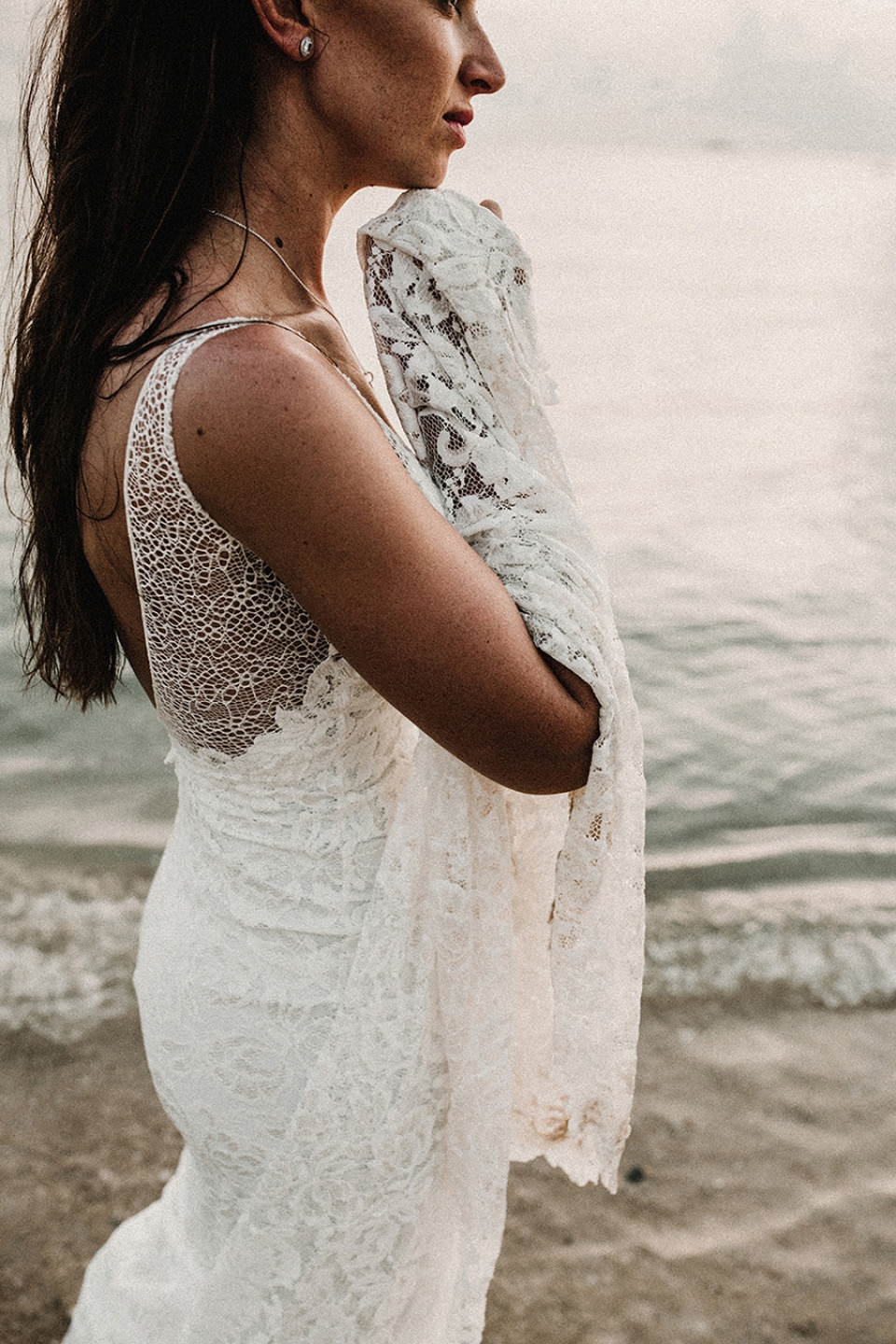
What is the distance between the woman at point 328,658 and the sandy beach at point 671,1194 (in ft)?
4.18

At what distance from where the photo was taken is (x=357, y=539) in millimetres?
1011

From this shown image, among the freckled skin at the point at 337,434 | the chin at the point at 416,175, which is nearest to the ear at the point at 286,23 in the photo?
the freckled skin at the point at 337,434

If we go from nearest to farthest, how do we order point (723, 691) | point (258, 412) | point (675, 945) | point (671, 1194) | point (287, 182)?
point (258, 412) < point (287, 182) < point (671, 1194) < point (675, 945) < point (723, 691)

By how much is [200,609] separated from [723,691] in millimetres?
5076

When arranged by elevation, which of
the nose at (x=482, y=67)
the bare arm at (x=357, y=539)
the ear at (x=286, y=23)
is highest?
the ear at (x=286, y=23)

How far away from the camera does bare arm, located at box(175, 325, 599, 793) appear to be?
985 mm

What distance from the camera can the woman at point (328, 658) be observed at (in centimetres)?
110

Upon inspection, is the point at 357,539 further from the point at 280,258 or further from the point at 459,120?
the point at 459,120

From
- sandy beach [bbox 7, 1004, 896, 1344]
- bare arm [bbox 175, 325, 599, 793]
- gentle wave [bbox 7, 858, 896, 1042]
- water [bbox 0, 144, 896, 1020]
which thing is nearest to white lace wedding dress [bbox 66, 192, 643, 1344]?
bare arm [bbox 175, 325, 599, 793]

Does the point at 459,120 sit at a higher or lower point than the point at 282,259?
higher

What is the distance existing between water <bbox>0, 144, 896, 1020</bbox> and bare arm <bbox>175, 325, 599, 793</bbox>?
2.83 meters

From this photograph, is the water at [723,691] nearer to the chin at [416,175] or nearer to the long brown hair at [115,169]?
the long brown hair at [115,169]

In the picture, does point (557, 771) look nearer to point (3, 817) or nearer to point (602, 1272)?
point (602, 1272)

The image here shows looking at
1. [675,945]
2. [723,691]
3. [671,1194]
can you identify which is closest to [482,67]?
[671,1194]
